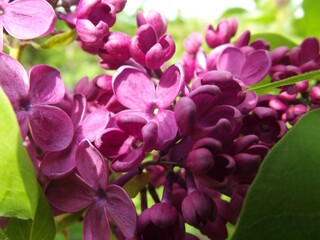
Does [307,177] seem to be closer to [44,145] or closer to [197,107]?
[197,107]

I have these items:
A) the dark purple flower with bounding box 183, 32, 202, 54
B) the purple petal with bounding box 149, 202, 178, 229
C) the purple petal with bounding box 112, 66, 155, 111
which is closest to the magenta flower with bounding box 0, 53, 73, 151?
the purple petal with bounding box 112, 66, 155, 111

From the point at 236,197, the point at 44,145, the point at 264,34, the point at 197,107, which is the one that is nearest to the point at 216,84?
the point at 197,107

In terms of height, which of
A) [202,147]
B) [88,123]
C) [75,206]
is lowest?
[75,206]

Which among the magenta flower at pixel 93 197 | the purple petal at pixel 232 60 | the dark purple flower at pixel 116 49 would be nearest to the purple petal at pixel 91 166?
the magenta flower at pixel 93 197

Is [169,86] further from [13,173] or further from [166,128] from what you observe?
[13,173]

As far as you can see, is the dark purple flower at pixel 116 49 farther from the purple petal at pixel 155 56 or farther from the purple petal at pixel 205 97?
the purple petal at pixel 205 97
